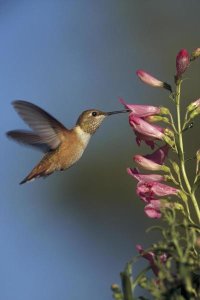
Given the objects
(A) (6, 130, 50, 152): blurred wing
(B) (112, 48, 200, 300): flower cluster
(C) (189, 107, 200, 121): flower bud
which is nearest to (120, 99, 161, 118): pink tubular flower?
(B) (112, 48, 200, 300): flower cluster

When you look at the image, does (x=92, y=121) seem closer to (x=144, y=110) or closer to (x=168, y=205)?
(x=144, y=110)

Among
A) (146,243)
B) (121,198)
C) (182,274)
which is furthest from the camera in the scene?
(121,198)

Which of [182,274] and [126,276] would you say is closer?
[182,274]

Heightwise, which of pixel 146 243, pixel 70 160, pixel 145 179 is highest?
pixel 70 160

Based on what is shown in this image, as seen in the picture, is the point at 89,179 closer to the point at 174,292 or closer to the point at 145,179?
the point at 145,179

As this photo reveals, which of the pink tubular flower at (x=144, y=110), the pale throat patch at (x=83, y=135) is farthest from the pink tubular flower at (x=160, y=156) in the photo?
the pale throat patch at (x=83, y=135)

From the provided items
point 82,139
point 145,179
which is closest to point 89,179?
point 82,139

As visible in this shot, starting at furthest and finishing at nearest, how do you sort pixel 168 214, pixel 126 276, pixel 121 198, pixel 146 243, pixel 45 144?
1. pixel 121 198
2. pixel 146 243
3. pixel 45 144
4. pixel 168 214
5. pixel 126 276

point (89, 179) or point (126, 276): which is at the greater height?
point (89, 179)
